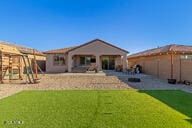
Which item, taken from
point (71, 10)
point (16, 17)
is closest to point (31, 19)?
point (16, 17)

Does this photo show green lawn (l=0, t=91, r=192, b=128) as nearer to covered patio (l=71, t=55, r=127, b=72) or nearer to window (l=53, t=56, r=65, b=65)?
covered patio (l=71, t=55, r=127, b=72)

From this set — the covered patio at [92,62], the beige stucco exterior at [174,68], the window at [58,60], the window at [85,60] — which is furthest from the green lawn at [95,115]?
the window at [85,60]

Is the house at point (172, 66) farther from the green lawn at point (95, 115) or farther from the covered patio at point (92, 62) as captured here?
the green lawn at point (95, 115)

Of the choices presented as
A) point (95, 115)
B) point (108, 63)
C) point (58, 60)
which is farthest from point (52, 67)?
point (95, 115)

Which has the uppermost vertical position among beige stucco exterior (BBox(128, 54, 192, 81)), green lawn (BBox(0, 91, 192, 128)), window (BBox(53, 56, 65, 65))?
window (BBox(53, 56, 65, 65))

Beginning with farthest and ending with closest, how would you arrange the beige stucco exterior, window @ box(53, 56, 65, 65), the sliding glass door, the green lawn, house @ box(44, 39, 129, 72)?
the sliding glass door < window @ box(53, 56, 65, 65) < house @ box(44, 39, 129, 72) < the beige stucco exterior < the green lawn

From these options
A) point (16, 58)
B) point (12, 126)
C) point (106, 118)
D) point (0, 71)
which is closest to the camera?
point (12, 126)

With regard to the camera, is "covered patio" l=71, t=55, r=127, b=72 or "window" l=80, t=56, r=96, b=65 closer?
"covered patio" l=71, t=55, r=127, b=72

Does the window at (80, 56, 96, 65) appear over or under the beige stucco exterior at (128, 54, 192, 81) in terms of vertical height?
over

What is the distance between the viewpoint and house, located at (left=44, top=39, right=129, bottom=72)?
1101 inches

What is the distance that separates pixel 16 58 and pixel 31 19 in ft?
27.7

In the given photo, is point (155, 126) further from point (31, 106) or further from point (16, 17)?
point (16, 17)

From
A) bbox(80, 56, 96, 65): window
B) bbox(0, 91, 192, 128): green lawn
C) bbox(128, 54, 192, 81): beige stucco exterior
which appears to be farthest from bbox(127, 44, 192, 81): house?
bbox(80, 56, 96, 65): window

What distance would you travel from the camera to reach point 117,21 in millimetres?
25906
